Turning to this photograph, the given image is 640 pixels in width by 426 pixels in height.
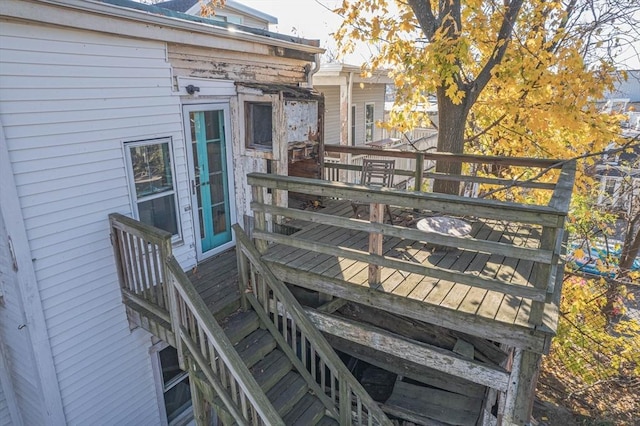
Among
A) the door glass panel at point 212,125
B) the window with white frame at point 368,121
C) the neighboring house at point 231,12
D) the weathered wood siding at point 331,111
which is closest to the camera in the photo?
the door glass panel at point 212,125

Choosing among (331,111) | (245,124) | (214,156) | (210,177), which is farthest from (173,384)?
(331,111)

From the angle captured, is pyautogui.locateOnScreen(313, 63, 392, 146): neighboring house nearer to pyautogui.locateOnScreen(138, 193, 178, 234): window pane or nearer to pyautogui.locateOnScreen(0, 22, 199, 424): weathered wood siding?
pyautogui.locateOnScreen(138, 193, 178, 234): window pane

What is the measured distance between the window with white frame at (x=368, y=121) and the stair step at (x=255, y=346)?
11.7m

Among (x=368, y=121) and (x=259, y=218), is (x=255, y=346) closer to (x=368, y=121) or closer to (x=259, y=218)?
(x=259, y=218)

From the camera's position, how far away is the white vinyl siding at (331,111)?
1291cm

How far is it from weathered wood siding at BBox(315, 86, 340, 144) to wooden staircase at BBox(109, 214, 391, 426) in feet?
30.7

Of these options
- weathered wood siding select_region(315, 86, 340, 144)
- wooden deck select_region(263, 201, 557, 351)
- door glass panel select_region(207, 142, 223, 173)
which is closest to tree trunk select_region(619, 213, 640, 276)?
wooden deck select_region(263, 201, 557, 351)

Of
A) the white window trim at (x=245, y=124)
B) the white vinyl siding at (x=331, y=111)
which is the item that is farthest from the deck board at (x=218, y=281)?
the white vinyl siding at (x=331, y=111)

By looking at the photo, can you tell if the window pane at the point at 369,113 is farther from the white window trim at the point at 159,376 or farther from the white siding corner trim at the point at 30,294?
the white siding corner trim at the point at 30,294

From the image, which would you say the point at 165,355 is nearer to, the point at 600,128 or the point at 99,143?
the point at 99,143

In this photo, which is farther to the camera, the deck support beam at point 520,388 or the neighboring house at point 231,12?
the neighboring house at point 231,12

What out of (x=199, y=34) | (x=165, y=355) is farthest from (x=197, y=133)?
(x=165, y=355)

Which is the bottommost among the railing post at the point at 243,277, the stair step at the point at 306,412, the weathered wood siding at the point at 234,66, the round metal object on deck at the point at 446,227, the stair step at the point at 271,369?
the stair step at the point at 306,412

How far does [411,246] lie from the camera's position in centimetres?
489
